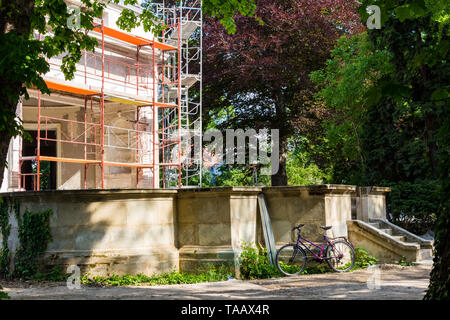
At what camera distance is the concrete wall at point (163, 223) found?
33.8 feet

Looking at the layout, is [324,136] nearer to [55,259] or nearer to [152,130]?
[152,130]

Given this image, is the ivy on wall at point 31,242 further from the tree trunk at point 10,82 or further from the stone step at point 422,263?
the stone step at point 422,263

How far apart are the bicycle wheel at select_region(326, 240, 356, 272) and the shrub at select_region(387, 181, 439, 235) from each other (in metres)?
5.65

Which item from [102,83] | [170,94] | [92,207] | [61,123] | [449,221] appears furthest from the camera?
[170,94]

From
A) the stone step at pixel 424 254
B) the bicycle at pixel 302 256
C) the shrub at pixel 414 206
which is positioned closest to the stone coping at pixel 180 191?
the bicycle at pixel 302 256

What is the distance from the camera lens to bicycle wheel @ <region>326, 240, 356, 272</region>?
36.6ft

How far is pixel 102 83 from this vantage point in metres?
17.8

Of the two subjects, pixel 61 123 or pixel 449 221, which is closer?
pixel 449 221

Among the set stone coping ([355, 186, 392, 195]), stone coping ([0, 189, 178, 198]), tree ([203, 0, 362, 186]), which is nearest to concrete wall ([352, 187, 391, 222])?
stone coping ([355, 186, 392, 195])

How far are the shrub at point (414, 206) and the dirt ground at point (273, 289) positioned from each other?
239 inches

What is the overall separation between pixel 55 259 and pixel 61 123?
11.2 m

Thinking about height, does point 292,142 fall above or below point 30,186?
above

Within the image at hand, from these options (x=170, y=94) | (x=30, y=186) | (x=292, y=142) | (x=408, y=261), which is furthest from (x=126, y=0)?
(x=30, y=186)

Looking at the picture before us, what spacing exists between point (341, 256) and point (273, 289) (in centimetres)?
285
